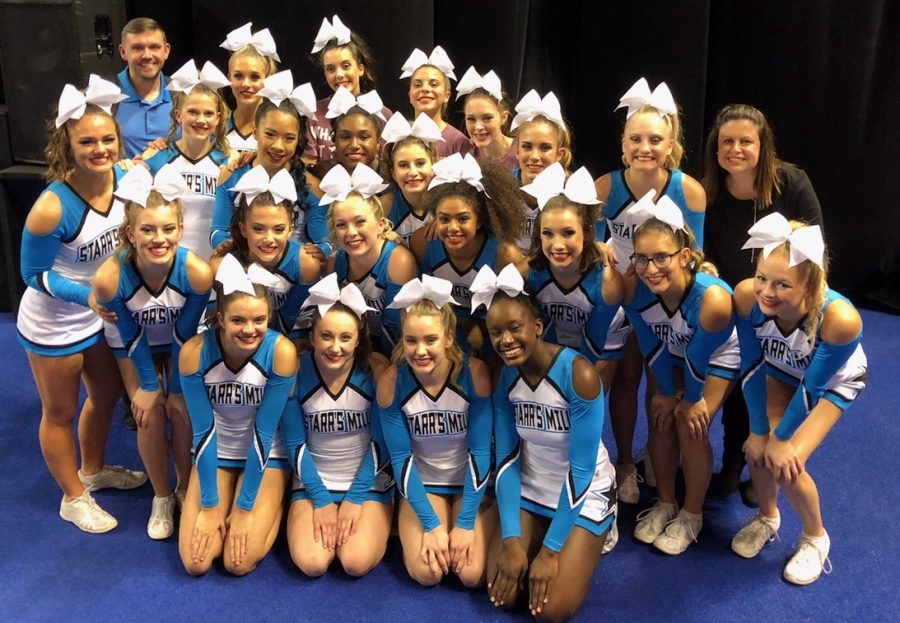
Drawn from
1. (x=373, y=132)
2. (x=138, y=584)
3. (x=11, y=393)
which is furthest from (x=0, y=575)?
(x=373, y=132)

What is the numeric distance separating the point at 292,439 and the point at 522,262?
40.2 inches

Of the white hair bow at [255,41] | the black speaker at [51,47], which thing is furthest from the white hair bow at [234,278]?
the black speaker at [51,47]

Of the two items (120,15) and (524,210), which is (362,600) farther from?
(120,15)

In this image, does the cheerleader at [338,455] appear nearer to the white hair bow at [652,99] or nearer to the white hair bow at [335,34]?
the white hair bow at [652,99]

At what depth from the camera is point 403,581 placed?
9.96ft

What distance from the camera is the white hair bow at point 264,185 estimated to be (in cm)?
307

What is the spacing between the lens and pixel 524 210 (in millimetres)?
3264

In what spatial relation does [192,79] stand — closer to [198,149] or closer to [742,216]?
[198,149]

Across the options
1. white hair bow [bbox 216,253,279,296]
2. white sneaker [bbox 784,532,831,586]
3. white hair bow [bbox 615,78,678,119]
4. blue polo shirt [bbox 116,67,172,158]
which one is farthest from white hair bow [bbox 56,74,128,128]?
white sneaker [bbox 784,532,831,586]

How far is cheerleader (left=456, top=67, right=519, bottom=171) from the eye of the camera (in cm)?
368

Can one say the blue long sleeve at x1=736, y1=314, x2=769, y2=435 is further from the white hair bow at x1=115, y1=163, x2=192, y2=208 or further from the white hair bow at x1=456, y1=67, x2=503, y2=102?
the white hair bow at x1=115, y1=163, x2=192, y2=208

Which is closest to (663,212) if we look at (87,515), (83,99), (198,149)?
(198,149)

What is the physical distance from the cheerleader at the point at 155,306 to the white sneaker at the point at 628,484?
1.65 m

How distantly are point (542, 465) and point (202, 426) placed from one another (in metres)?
1.16
